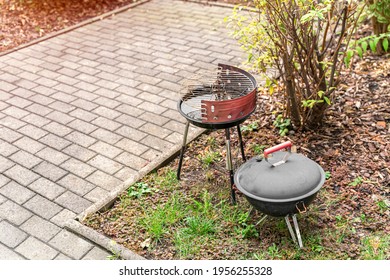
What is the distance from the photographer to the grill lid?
3.81 metres

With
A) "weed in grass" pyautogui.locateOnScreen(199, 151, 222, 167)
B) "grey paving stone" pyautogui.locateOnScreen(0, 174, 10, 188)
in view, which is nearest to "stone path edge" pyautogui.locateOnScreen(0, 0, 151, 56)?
"grey paving stone" pyautogui.locateOnScreen(0, 174, 10, 188)

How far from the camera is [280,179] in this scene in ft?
12.6

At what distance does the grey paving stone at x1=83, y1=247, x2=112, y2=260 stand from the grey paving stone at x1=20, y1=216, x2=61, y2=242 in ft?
1.44

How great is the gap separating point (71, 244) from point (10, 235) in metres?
0.59

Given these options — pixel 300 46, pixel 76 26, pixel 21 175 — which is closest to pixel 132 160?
pixel 21 175

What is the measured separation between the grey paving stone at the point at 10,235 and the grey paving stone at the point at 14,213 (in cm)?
7

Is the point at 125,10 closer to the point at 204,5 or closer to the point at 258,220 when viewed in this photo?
the point at 204,5

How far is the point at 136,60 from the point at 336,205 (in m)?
4.27

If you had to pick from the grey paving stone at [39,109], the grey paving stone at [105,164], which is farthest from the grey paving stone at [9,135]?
the grey paving stone at [105,164]

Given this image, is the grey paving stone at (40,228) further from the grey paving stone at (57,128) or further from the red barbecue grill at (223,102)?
the grey paving stone at (57,128)

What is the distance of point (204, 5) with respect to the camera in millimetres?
9906

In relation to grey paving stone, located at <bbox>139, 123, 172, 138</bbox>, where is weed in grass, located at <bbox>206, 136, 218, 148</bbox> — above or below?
above

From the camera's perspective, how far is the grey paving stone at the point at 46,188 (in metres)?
4.88

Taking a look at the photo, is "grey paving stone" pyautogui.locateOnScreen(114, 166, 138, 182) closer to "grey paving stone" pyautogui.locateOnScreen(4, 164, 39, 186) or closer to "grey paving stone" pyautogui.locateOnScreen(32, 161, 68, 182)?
"grey paving stone" pyautogui.locateOnScreen(32, 161, 68, 182)
